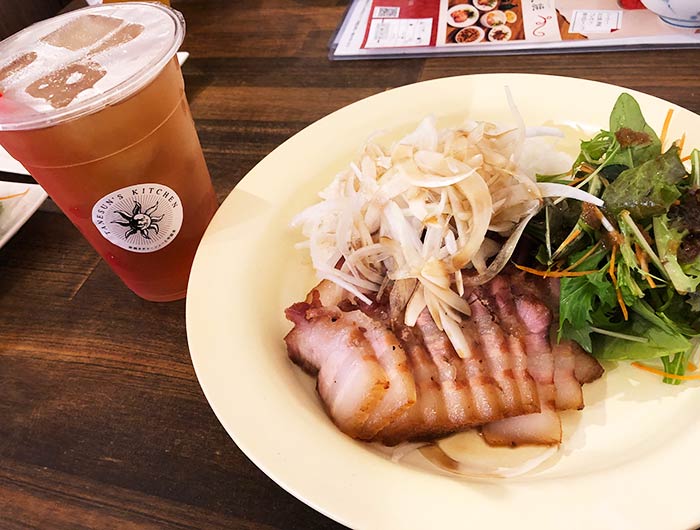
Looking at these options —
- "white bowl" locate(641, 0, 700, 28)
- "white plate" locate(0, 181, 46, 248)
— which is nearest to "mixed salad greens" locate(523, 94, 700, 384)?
"white bowl" locate(641, 0, 700, 28)

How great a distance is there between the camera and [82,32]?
133 centimetres

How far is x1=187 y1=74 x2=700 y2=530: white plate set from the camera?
958mm

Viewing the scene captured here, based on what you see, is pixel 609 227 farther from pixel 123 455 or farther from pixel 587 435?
pixel 123 455

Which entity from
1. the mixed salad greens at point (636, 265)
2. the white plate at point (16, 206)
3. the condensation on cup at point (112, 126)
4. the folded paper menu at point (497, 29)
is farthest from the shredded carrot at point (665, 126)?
the white plate at point (16, 206)

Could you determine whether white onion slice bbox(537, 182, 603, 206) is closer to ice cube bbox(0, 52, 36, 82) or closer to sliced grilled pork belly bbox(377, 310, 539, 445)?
sliced grilled pork belly bbox(377, 310, 539, 445)

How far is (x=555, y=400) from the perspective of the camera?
1191 millimetres

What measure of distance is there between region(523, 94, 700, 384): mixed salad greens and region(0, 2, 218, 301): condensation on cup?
91cm

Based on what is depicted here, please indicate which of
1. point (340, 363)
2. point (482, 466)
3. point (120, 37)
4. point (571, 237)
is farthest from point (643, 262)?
point (120, 37)

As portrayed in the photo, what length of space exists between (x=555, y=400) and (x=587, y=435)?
0.09 metres

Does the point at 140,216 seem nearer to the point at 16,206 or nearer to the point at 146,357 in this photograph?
the point at 146,357

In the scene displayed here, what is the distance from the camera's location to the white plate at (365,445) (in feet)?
3.14

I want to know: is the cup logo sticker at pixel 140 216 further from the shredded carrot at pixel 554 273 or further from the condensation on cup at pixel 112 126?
the shredded carrot at pixel 554 273

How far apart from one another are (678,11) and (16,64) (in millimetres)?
2138

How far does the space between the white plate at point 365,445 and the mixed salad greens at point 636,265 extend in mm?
95
